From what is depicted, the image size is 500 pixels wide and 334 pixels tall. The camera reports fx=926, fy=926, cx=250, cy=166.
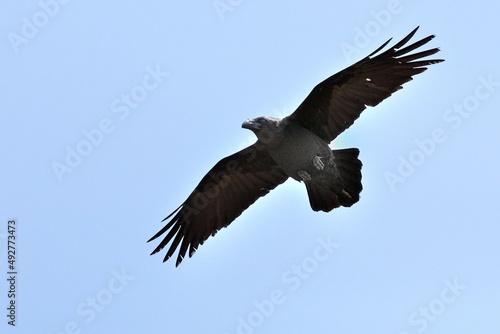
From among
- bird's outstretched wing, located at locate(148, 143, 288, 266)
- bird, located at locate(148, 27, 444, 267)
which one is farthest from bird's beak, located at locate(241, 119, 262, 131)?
bird's outstretched wing, located at locate(148, 143, 288, 266)

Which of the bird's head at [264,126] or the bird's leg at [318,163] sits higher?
the bird's head at [264,126]

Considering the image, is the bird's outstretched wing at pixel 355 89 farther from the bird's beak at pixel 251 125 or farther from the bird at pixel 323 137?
the bird's beak at pixel 251 125

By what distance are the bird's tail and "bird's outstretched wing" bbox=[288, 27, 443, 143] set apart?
15.2 inches

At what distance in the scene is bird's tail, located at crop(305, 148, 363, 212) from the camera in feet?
48.3

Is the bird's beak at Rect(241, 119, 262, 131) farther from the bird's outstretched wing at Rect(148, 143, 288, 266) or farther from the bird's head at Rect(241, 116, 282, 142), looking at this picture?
the bird's outstretched wing at Rect(148, 143, 288, 266)

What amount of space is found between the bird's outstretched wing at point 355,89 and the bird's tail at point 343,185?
1.27 feet

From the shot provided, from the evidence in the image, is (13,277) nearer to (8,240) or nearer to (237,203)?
(8,240)

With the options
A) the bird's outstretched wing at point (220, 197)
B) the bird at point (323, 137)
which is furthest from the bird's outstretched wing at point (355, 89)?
the bird's outstretched wing at point (220, 197)

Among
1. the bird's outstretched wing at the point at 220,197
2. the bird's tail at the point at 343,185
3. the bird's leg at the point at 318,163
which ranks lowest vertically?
the bird's tail at the point at 343,185

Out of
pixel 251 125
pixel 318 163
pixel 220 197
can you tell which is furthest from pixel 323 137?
pixel 220 197

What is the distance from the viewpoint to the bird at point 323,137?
1407cm

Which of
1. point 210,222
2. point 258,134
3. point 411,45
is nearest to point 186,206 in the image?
point 210,222

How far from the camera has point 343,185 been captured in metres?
14.8

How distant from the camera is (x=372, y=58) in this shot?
13945mm
